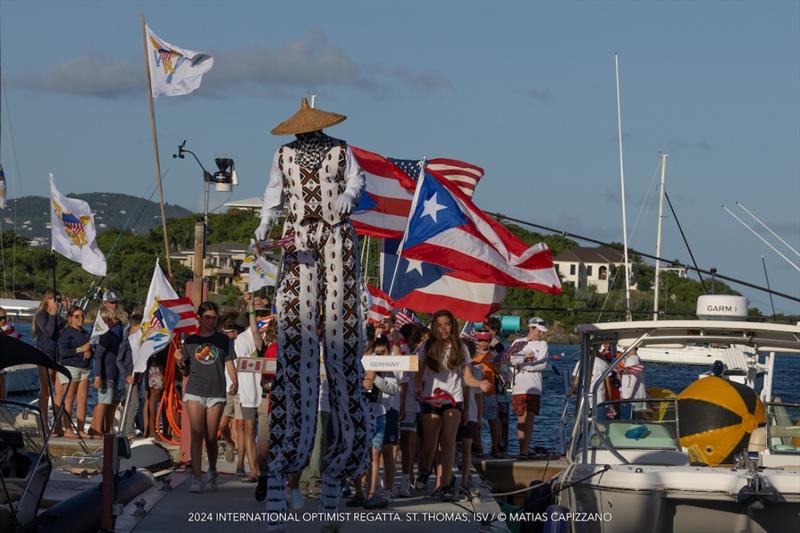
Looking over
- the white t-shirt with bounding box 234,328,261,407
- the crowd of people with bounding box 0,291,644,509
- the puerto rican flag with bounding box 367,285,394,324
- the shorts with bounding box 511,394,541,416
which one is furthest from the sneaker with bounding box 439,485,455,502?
the shorts with bounding box 511,394,541,416

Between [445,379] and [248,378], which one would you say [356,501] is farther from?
[248,378]

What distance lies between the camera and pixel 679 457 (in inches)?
465

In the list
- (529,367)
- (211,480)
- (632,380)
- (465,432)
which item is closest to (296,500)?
(211,480)

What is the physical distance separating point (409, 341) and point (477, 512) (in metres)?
2.43

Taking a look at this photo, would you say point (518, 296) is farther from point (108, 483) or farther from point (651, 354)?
point (108, 483)

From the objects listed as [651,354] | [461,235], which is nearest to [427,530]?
[461,235]

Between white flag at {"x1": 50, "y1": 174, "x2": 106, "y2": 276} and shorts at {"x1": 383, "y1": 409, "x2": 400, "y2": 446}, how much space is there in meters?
9.08

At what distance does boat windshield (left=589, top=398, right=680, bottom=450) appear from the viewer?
39.8 ft

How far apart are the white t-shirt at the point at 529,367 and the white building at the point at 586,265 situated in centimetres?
11968

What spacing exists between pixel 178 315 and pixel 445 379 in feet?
16.0

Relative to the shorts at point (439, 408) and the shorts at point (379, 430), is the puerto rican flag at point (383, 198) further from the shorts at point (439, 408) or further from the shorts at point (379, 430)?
the shorts at point (379, 430)

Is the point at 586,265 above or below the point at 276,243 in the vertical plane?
above

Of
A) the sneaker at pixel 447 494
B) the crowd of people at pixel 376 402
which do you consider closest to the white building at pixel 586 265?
the crowd of people at pixel 376 402

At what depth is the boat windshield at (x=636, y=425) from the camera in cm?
1214
